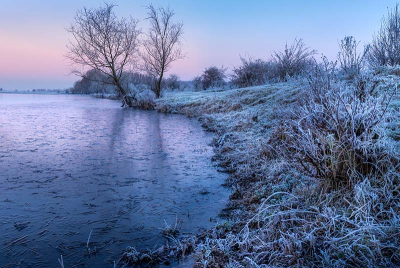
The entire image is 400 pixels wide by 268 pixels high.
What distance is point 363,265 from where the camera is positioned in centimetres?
211

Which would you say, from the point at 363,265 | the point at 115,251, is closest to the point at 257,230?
the point at 363,265

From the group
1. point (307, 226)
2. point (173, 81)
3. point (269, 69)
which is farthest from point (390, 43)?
point (173, 81)

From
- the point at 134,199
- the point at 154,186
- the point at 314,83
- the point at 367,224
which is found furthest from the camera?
the point at 314,83

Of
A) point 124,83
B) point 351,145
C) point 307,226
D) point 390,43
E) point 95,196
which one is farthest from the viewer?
point 124,83

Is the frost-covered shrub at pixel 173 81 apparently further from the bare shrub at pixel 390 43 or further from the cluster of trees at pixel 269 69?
the bare shrub at pixel 390 43

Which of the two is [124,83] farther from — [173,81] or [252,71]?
[173,81]

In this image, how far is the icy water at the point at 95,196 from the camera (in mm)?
2885

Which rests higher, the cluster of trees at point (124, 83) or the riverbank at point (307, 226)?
the cluster of trees at point (124, 83)

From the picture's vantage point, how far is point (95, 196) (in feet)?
13.5

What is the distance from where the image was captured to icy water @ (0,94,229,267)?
114 inches

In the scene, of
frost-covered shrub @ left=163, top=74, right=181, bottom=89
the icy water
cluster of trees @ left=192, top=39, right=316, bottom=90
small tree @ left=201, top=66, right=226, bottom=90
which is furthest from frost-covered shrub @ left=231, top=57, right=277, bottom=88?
frost-covered shrub @ left=163, top=74, right=181, bottom=89

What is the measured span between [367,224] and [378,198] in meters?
0.49

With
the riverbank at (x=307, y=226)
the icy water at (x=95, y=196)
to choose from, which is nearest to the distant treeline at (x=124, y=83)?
the icy water at (x=95, y=196)

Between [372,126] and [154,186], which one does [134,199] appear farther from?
[372,126]
